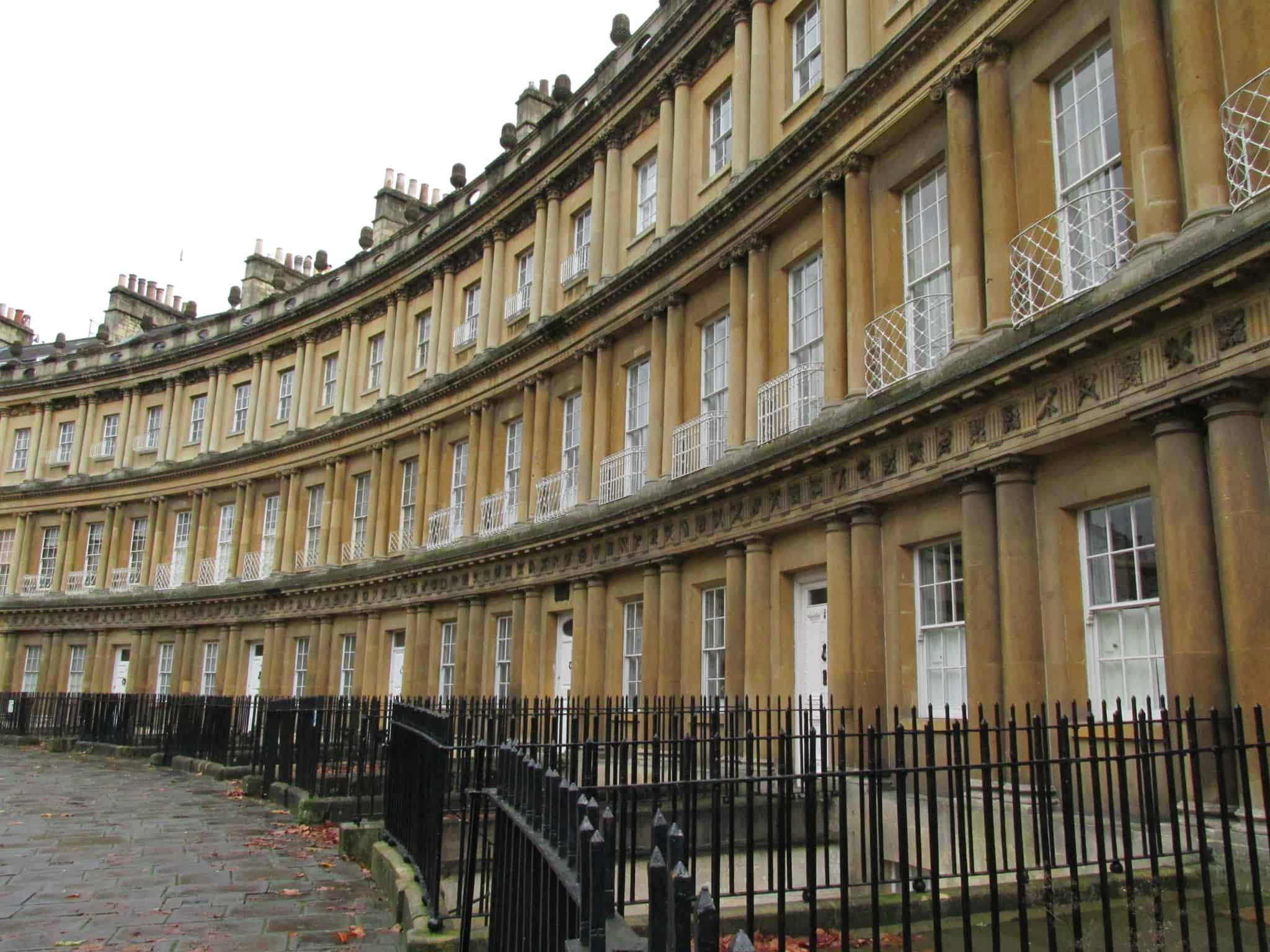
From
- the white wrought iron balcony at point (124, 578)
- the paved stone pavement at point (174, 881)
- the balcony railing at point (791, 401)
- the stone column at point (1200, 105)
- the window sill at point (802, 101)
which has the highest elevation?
the window sill at point (802, 101)

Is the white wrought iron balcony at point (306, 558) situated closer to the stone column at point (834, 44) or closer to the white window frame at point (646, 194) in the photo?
the white window frame at point (646, 194)

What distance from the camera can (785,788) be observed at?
16.4 feet

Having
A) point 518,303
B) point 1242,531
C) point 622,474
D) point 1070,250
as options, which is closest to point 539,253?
point 518,303

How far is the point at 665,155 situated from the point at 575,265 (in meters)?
3.45

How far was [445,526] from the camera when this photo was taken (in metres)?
23.3

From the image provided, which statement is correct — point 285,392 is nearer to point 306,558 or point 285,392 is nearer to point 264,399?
point 264,399

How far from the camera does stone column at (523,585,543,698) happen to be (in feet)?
62.3

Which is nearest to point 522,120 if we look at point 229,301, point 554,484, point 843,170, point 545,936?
point 554,484

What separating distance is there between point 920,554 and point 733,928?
5926 millimetres

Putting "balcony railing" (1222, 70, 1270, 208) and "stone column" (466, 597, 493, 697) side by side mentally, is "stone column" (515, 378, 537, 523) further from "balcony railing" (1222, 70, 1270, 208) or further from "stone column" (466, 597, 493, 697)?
"balcony railing" (1222, 70, 1270, 208)

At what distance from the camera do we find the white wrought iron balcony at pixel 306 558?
28.0 metres

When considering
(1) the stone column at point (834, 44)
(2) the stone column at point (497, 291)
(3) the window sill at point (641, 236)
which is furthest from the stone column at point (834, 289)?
(2) the stone column at point (497, 291)

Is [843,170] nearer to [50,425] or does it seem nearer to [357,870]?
[357,870]

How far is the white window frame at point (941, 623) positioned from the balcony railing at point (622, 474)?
6438mm
